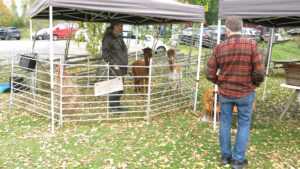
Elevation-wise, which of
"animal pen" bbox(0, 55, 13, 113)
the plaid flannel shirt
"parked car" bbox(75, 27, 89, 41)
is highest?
"parked car" bbox(75, 27, 89, 41)

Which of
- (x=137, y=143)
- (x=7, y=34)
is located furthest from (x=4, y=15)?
(x=137, y=143)

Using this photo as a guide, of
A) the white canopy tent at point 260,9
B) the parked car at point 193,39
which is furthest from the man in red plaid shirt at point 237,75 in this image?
the parked car at point 193,39

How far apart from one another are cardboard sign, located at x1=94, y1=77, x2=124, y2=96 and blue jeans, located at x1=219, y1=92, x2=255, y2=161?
2529 millimetres

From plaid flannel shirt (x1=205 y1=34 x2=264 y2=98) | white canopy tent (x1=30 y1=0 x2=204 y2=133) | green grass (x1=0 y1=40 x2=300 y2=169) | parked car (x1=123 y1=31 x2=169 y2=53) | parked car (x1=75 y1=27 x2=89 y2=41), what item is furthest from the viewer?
parked car (x1=123 y1=31 x2=169 y2=53)

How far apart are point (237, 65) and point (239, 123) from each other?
75 cm

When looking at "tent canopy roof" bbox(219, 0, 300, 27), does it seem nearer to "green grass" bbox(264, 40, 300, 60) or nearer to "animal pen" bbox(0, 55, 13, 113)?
"animal pen" bbox(0, 55, 13, 113)

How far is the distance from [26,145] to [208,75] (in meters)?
2.97

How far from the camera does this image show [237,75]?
397cm

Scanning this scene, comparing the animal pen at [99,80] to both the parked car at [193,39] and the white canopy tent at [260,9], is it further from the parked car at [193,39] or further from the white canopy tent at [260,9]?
the parked car at [193,39]

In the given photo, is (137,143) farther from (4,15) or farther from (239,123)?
(4,15)

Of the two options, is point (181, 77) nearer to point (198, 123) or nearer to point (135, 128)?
point (198, 123)

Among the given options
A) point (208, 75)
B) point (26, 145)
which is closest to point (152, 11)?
point (208, 75)

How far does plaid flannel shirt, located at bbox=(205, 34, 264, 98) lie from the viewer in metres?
3.88

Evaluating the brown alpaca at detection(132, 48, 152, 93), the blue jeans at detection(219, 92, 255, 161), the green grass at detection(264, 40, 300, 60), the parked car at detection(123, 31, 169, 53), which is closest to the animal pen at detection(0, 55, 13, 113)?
the brown alpaca at detection(132, 48, 152, 93)
